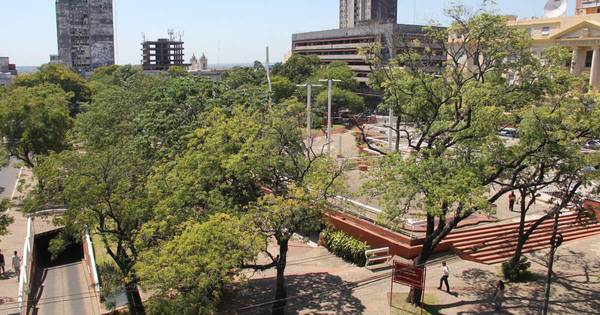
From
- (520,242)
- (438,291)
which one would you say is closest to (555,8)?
(520,242)

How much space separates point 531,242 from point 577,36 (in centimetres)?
3464

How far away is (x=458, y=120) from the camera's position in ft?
61.1

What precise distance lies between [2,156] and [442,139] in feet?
66.6

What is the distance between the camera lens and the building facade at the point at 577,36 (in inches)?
1949

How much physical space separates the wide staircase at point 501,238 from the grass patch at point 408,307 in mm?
4569

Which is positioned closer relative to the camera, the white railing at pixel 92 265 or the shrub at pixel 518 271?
the shrub at pixel 518 271

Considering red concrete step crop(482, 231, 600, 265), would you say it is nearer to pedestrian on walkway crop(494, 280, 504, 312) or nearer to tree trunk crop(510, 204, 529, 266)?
tree trunk crop(510, 204, 529, 266)

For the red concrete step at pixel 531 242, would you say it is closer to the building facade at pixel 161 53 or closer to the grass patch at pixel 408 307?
the grass patch at pixel 408 307

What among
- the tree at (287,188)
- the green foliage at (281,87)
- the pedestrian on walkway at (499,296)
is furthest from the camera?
the green foliage at (281,87)

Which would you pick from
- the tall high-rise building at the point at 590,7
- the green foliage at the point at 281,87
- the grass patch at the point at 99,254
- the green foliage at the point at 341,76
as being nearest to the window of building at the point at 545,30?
the tall high-rise building at the point at 590,7

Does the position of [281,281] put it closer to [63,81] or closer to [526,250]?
[526,250]

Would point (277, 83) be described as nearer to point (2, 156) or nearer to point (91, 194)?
point (2, 156)

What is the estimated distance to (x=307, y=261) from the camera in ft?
82.2

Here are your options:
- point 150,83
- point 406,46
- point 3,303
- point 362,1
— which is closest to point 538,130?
point 406,46
